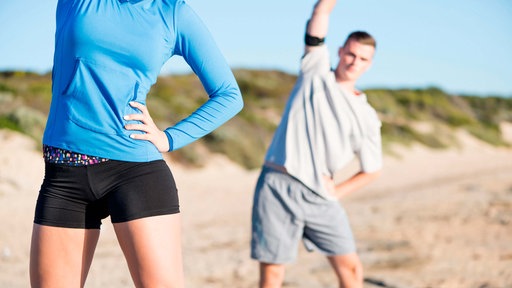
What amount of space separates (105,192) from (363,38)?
2159mm

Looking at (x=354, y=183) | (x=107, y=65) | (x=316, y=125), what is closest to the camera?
(x=107, y=65)

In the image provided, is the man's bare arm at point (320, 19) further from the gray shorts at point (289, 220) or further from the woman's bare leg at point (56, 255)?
the woman's bare leg at point (56, 255)

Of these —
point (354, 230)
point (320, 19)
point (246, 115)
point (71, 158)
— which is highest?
point (320, 19)

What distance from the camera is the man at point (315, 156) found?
4141 mm

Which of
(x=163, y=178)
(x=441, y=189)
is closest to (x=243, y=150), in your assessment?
(x=441, y=189)

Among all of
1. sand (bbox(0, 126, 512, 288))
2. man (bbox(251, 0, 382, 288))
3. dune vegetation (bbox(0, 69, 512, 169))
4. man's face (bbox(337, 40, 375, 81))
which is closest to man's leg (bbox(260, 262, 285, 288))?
man (bbox(251, 0, 382, 288))

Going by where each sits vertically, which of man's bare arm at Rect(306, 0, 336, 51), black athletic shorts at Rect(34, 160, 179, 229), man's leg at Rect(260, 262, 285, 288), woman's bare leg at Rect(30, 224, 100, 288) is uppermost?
man's bare arm at Rect(306, 0, 336, 51)

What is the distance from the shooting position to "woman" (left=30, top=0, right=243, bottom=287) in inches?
95.7

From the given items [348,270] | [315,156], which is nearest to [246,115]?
[348,270]

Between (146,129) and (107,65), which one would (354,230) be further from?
(107,65)

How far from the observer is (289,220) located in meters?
4.23

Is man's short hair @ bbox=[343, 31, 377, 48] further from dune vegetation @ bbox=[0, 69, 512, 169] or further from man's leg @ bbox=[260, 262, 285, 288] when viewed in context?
dune vegetation @ bbox=[0, 69, 512, 169]

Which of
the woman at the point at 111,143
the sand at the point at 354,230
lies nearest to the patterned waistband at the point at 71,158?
the woman at the point at 111,143

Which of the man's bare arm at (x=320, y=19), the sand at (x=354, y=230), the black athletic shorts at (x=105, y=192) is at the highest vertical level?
the man's bare arm at (x=320, y=19)
